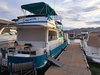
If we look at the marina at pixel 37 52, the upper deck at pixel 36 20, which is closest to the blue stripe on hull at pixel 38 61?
the marina at pixel 37 52

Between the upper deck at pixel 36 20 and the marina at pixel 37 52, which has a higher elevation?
the upper deck at pixel 36 20

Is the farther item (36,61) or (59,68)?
(59,68)

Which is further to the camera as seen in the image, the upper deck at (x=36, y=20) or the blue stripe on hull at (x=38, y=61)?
the upper deck at (x=36, y=20)

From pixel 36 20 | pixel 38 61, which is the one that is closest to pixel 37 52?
pixel 38 61

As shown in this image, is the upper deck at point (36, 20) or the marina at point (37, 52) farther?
the upper deck at point (36, 20)

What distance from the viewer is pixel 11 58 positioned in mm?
4059

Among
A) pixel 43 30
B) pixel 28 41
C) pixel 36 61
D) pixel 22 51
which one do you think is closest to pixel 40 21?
pixel 43 30

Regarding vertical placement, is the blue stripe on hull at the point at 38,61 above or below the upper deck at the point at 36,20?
below

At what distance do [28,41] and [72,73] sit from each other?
328 centimetres

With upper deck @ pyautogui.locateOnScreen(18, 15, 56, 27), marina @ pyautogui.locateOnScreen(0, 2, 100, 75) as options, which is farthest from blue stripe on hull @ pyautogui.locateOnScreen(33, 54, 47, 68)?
upper deck @ pyautogui.locateOnScreen(18, 15, 56, 27)

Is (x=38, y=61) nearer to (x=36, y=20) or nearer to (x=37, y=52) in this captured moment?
(x=37, y=52)

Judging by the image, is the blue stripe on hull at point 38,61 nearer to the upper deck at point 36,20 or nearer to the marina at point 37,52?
the marina at point 37,52

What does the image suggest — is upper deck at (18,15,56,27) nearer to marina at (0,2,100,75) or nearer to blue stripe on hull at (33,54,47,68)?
marina at (0,2,100,75)

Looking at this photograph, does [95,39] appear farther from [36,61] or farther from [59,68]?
[36,61]
